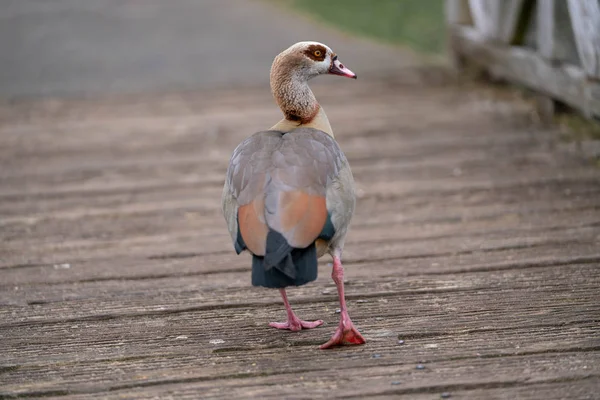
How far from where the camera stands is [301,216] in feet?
11.4

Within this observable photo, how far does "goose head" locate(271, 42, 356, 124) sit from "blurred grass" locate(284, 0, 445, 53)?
7.99 m

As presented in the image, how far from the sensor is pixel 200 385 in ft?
11.0

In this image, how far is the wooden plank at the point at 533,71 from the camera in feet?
20.8

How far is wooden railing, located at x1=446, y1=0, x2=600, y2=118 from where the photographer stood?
6.11 meters

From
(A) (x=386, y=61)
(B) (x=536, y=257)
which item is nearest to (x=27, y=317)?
(B) (x=536, y=257)

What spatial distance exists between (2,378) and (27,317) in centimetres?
71

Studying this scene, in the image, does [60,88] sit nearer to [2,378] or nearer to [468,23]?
[468,23]

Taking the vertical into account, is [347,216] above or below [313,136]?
below

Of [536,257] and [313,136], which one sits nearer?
[313,136]

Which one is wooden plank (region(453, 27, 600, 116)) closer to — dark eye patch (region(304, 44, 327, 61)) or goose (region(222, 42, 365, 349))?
dark eye patch (region(304, 44, 327, 61))

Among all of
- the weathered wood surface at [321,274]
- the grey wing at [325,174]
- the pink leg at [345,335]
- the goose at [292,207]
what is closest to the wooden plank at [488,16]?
the weathered wood surface at [321,274]

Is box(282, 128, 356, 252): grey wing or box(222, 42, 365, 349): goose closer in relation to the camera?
box(222, 42, 365, 349): goose

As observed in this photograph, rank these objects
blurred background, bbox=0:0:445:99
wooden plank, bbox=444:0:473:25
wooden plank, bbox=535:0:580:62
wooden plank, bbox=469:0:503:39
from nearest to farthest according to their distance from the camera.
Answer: wooden plank, bbox=535:0:580:62
wooden plank, bbox=469:0:503:39
wooden plank, bbox=444:0:473:25
blurred background, bbox=0:0:445:99

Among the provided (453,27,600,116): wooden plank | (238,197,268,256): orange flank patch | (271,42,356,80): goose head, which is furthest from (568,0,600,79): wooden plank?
(238,197,268,256): orange flank patch
